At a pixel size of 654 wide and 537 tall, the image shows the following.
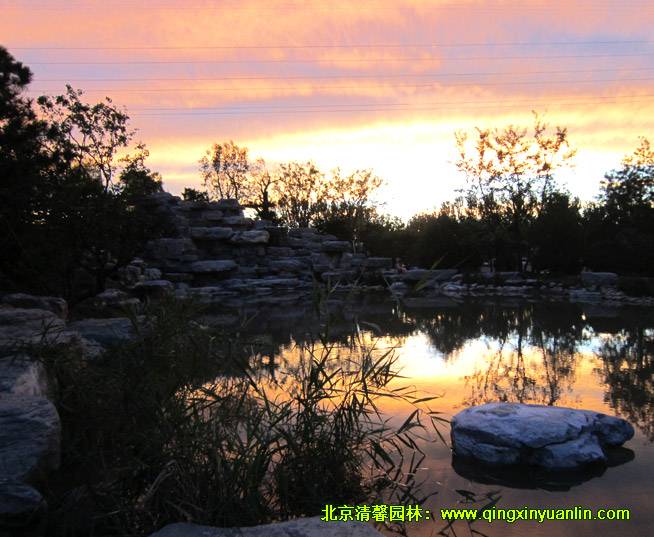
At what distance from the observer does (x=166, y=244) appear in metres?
22.9

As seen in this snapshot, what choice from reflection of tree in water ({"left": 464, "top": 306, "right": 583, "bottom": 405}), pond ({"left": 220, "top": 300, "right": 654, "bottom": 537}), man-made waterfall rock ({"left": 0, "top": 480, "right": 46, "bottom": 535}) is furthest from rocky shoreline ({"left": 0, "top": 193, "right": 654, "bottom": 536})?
reflection of tree in water ({"left": 464, "top": 306, "right": 583, "bottom": 405})

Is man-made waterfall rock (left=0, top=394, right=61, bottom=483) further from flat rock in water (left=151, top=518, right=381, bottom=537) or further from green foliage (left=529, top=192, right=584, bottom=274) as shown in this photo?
green foliage (left=529, top=192, right=584, bottom=274)

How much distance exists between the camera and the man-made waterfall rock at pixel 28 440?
2490 millimetres

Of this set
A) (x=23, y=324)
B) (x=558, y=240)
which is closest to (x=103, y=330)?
(x=23, y=324)

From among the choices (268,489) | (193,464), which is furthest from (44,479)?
(268,489)

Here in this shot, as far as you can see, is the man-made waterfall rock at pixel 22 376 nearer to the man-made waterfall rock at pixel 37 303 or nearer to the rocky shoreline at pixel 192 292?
the rocky shoreline at pixel 192 292

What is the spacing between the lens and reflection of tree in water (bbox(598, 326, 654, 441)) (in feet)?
17.0

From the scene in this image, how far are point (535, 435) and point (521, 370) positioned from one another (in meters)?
3.50

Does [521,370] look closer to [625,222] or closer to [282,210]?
[625,222]

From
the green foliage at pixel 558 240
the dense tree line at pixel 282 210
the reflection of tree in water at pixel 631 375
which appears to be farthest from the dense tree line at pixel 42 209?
the green foliage at pixel 558 240

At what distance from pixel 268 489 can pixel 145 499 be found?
2.23 ft

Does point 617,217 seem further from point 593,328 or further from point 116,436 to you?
point 116,436

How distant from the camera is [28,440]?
2.60 meters

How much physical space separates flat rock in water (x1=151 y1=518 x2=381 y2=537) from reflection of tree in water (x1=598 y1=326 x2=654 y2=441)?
3.20 m
